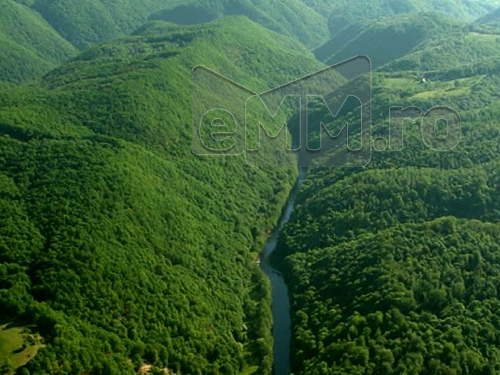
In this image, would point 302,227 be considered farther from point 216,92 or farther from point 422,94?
point 422,94

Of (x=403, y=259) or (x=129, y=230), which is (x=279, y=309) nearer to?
(x=403, y=259)

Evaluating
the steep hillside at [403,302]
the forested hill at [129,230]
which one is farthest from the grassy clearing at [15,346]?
the steep hillside at [403,302]

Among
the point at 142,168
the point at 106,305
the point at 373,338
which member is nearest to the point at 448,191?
the point at 373,338

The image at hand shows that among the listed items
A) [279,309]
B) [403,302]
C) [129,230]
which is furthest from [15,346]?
[403,302]

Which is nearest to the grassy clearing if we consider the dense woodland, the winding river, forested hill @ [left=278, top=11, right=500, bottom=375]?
the dense woodland

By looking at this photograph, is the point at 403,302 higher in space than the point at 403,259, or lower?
lower

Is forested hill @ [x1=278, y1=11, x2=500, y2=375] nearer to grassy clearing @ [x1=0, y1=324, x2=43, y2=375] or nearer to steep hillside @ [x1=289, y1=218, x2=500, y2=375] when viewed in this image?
steep hillside @ [x1=289, y1=218, x2=500, y2=375]
